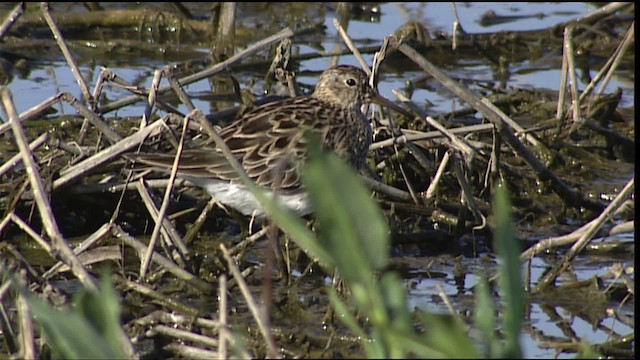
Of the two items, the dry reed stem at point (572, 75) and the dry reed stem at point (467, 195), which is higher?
the dry reed stem at point (572, 75)

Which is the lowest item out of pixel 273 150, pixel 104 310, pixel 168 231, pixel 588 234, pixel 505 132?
pixel 168 231

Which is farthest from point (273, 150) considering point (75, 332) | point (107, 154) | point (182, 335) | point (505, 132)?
point (75, 332)

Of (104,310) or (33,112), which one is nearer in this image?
(104,310)

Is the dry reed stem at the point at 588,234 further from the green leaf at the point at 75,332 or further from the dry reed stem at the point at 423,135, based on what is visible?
the green leaf at the point at 75,332

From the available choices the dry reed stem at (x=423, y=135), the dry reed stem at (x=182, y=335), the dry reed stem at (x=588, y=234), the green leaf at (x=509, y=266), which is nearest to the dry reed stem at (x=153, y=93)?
the dry reed stem at (x=423, y=135)

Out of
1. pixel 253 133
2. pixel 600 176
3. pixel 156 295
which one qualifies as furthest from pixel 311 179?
pixel 600 176

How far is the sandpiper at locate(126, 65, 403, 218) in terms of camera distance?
6.91 meters

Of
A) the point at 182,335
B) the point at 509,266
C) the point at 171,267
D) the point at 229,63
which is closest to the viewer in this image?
the point at 509,266

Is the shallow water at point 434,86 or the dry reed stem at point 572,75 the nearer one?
the shallow water at point 434,86

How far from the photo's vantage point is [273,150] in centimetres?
721

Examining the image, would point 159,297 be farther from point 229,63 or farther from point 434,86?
point 434,86

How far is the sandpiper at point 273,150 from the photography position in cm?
691

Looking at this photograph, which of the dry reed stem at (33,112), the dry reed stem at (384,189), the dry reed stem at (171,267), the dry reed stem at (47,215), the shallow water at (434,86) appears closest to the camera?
the dry reed stem at (47,215)

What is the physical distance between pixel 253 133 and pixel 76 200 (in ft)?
3.77
